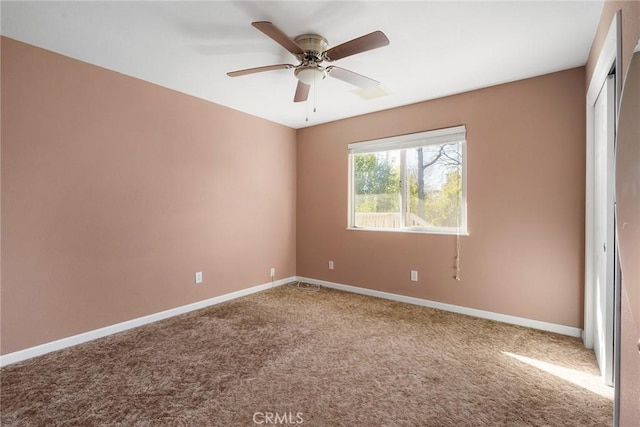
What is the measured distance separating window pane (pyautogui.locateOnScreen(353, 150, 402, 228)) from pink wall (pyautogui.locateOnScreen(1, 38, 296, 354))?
149 centimetres

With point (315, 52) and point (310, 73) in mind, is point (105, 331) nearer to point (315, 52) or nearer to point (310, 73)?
point (310, 73)

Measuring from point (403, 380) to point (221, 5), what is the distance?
2.76 m

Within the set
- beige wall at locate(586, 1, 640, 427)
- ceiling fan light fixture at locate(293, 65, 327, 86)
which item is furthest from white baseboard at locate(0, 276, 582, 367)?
ceiling fan light fixture at locate(293, 65, 327, 86)

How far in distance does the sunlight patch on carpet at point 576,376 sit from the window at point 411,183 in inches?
55.6

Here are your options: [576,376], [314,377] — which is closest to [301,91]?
[314,377]

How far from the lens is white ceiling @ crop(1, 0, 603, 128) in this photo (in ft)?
6.38

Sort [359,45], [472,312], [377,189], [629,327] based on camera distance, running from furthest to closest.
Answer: [377,189] < [472,312] < [359,45] < [629,327]

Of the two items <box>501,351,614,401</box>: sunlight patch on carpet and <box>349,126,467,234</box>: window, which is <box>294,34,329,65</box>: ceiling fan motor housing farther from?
<box>501,351,614,401</box>: sunlight patch on carpet

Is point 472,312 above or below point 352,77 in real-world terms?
below

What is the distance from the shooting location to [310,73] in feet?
7.82

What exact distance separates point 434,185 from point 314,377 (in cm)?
255

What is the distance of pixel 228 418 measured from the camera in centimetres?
166

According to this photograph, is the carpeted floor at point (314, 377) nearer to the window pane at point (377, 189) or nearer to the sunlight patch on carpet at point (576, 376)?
the sunlight patch on carpet at point (576, 376)

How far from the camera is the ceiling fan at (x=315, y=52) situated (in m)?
1.86
